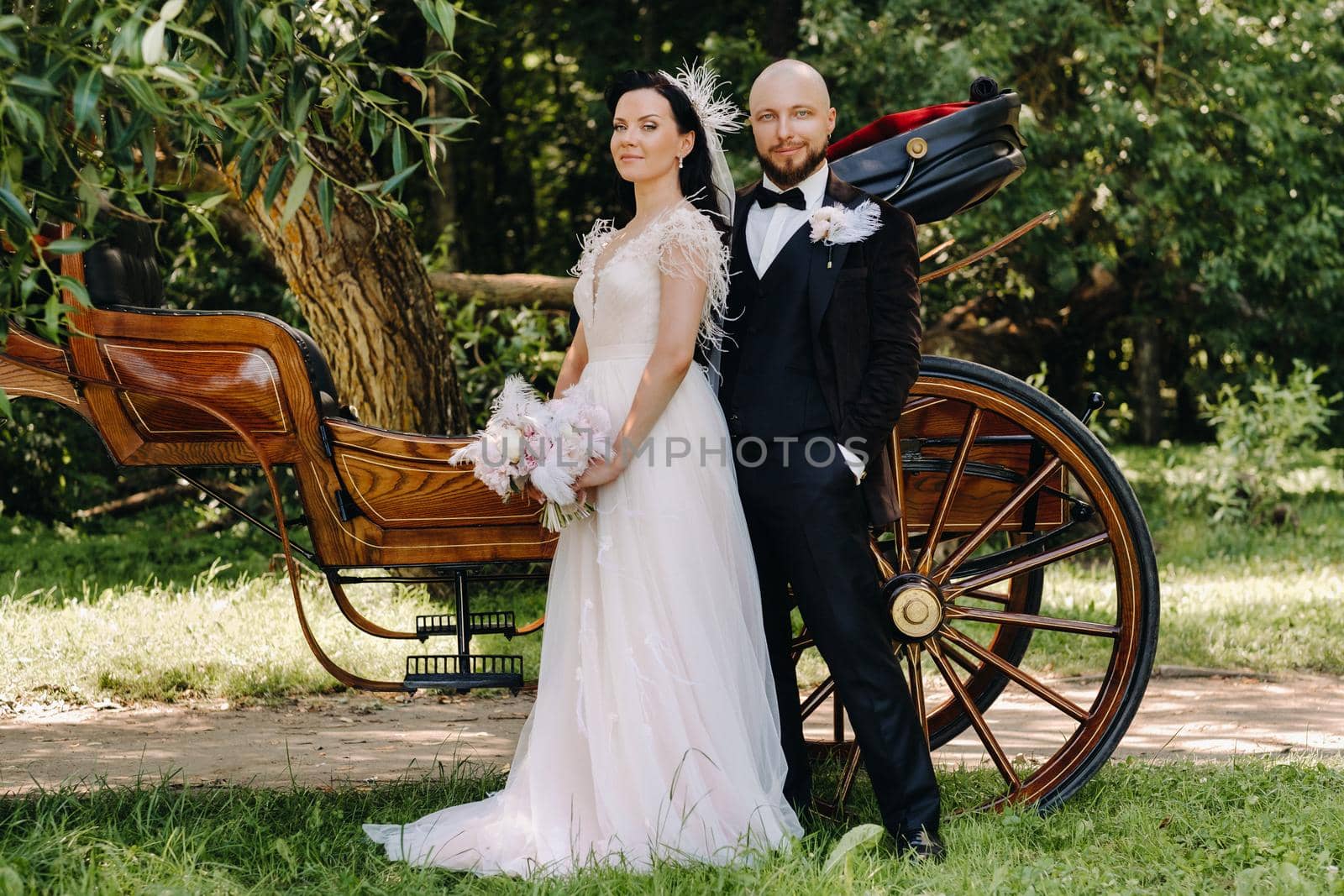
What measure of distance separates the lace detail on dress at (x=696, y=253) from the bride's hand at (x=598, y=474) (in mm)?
405

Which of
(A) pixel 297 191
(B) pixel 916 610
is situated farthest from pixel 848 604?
(A) pixel 297 191

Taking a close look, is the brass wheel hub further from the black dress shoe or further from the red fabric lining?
the red fabric lining

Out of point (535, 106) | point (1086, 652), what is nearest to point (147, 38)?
point (1086, 652)

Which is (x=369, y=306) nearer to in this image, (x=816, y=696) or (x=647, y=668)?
(x=816, y=696)

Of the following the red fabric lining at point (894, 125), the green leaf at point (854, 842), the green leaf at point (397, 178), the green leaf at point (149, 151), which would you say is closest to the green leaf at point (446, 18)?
the green leaf at point (397, 178)

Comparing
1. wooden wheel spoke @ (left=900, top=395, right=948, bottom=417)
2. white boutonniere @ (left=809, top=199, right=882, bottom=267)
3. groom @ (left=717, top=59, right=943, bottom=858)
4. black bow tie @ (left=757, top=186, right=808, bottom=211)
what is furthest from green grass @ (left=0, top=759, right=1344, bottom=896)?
black bow tie @ (left=757, top=186, right=808, bottom=211)

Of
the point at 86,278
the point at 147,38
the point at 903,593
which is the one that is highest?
the point at 147,38

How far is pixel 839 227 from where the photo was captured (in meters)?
2.71

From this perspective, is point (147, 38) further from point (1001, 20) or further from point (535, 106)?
point (535, 106)

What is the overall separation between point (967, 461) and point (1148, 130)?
16.3ft

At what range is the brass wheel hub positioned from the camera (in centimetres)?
289

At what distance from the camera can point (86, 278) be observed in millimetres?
2826

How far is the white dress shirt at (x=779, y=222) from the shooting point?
2809 mm

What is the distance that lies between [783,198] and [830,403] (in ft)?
1.68
